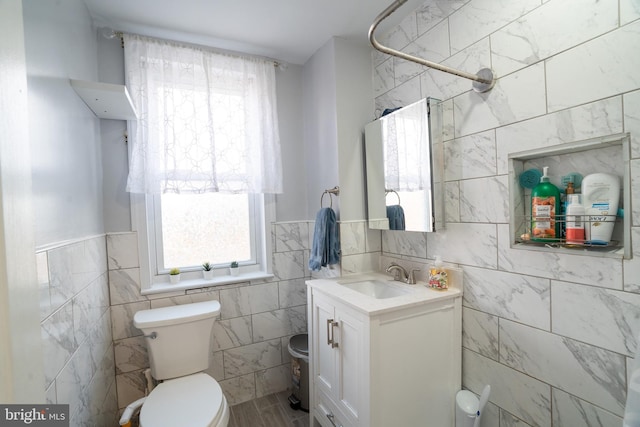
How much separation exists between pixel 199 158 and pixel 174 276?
0.81 meters

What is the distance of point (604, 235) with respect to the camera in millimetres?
961

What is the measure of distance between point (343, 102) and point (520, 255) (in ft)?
4.39

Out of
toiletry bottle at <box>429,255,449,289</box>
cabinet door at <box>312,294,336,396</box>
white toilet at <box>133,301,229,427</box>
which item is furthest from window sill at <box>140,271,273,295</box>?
toiletry bottle at <box>429,255,449,289</box>

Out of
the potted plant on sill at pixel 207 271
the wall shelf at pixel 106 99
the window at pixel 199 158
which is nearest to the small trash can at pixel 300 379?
the window at pixel 199 158

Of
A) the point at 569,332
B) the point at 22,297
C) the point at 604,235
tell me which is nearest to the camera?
the point at 22,297

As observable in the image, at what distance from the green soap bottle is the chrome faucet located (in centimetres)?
68

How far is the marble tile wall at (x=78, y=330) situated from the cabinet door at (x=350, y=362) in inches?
43.2

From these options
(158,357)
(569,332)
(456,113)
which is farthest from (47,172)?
(569,332)

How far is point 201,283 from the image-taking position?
6.46 feet

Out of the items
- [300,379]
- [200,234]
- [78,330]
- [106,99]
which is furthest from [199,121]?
[300,379]

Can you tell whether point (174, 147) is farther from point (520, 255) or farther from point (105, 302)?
point (520, 255)

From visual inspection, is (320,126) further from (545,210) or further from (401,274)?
(545,210)

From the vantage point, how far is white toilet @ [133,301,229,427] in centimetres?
135

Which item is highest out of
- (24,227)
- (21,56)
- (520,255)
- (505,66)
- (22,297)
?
(505,66)
